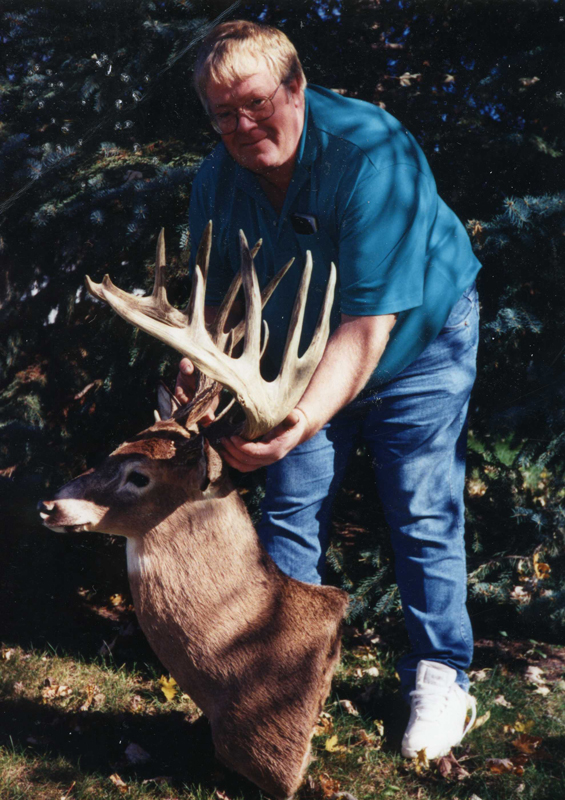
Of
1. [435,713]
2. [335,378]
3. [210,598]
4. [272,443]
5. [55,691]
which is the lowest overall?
[55,691]

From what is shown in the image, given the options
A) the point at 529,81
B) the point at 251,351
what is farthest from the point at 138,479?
the point at 529,81

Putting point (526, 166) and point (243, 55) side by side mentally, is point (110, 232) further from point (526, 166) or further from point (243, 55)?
point (526, 166)

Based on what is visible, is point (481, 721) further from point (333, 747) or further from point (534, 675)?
point (333, 747)

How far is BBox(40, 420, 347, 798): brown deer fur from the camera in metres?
2.29

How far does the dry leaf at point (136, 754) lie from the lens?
263cm

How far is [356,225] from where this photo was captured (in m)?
2.24

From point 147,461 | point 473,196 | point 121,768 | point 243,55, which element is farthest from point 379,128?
point 121,768

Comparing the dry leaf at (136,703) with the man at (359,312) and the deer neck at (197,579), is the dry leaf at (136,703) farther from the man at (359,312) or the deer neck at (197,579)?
the man at (359,312)

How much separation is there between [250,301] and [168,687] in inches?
75.9

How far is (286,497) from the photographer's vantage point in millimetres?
2814

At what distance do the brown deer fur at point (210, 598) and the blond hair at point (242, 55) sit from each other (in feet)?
3.66

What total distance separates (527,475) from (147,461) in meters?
1.92

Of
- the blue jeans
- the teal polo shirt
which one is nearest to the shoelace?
the blue jeans

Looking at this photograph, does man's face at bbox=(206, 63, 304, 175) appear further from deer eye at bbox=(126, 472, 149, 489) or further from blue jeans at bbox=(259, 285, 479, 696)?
deer eye at bbox=(126, 472, 149, 489)
